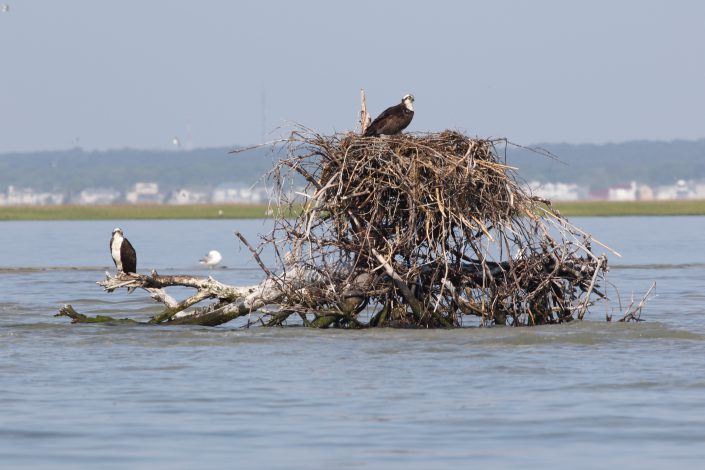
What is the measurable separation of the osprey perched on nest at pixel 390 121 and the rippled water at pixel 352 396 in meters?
2.25

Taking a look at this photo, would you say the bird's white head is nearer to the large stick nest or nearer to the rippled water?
the large stick nest

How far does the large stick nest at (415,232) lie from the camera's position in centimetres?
1565

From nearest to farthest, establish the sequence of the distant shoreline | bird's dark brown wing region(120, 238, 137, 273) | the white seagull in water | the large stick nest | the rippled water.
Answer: the rippled water < the large stick nest < bird's dark brown wing region(120, 238, 137, 273) < the white seagull in water < the distant shoreline

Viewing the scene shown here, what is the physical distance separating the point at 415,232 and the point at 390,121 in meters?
1.22

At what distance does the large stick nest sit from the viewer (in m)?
15.6

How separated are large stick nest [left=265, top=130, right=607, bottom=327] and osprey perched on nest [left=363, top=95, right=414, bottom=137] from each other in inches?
8.7

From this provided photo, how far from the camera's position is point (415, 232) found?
1588 cm

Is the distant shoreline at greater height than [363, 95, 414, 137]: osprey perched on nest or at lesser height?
lesser

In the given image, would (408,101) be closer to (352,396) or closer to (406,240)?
(406,240)

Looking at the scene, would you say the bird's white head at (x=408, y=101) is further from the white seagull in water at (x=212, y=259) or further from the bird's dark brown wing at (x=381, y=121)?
the white seagull in water at (x=212, y=259)

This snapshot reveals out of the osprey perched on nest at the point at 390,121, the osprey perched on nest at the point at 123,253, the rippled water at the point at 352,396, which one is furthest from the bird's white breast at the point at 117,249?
the osprey perched on nest at the point at 390,121

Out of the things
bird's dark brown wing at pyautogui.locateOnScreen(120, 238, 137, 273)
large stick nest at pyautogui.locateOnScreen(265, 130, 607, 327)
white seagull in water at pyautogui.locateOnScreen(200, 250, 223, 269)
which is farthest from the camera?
white seagull in water at pyautogui.locateOnScreen(200, 250, 223, 269)

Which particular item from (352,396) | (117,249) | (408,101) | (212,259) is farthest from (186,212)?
(352,396)

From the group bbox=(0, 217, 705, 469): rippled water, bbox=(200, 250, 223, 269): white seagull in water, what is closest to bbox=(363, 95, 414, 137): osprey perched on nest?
bbox=(0, 217, 705, 469): rippled water
